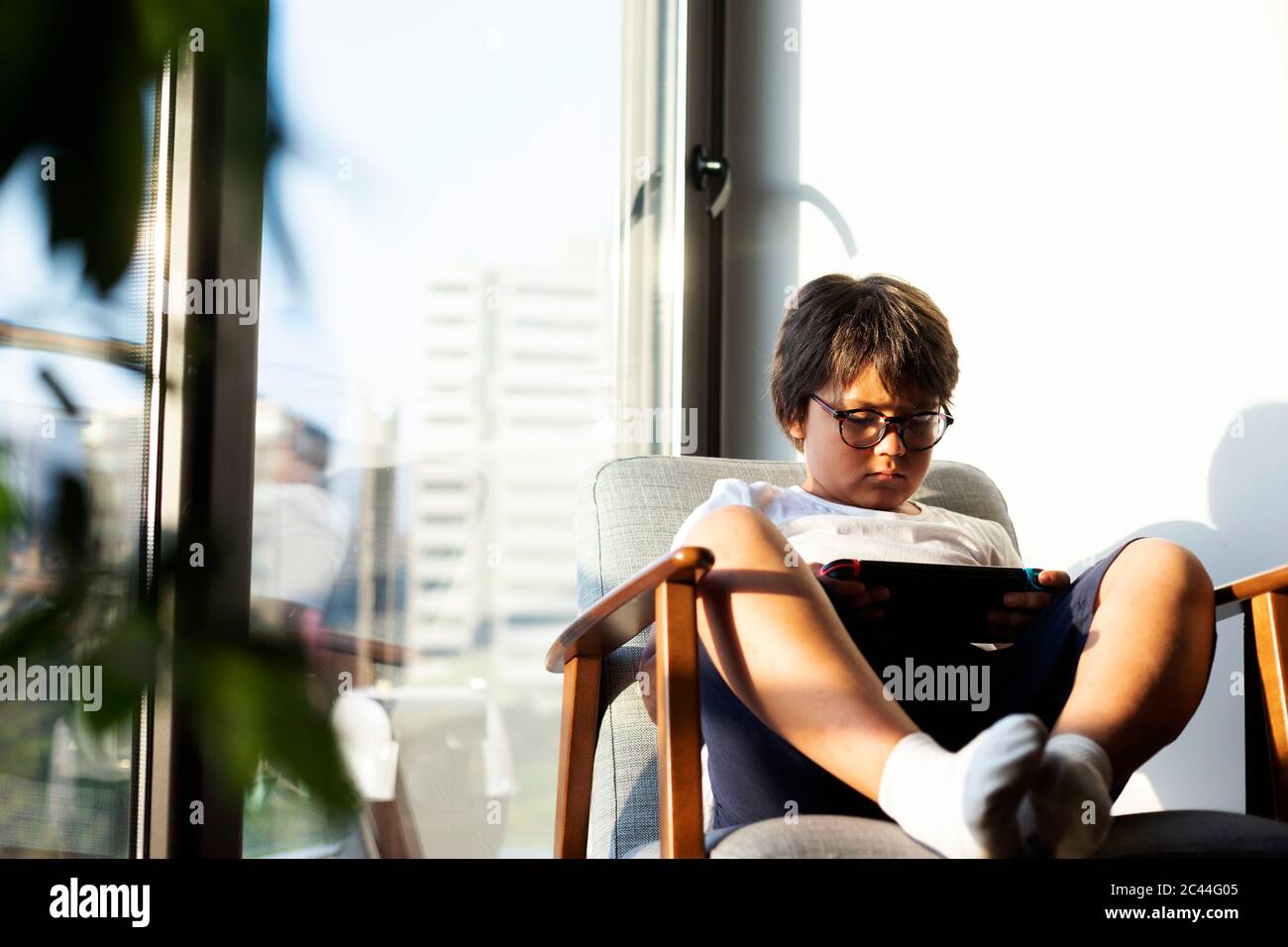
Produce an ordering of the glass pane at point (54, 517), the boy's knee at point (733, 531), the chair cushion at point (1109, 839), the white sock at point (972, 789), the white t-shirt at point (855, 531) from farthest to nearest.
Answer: the white t-shirt at point (855, 531), the boy's knee at point (733, 531), the chair cushion at point (1109, 839), the white sock at point (972, 789), the glass pane at point (54, 517)

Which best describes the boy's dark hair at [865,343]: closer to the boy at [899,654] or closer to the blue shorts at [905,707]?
the boy at [899,654]

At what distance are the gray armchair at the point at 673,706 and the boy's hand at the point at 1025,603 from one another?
185 millimetres

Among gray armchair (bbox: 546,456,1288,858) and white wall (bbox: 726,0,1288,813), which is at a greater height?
white wall (bbox: 726,0,1288,813)

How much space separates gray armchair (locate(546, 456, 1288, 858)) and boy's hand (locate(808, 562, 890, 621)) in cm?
19

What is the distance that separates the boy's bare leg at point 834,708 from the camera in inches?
36.4

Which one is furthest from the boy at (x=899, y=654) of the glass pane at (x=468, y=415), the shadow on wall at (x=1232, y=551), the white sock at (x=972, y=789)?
the glass pane at (x=468, y=415)

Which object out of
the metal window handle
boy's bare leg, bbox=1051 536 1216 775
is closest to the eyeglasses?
boy's bare leg, bbox=1051 536 1216 775

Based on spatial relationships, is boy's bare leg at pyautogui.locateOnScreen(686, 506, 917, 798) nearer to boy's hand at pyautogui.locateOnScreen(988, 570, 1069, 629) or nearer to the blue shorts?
the blue shorts

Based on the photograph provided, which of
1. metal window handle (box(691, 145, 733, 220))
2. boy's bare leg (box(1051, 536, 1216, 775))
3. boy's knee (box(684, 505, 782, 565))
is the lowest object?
boy's bare leg (box(1051, 536, 1216, 775))

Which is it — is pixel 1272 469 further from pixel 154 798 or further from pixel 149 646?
pixel 149 646

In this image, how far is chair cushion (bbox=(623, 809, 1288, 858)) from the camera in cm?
103

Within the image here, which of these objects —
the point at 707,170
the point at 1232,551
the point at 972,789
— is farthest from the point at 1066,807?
the point at 707,170

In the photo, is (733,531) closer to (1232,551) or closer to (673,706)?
(673,706)

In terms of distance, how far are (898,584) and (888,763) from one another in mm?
281
